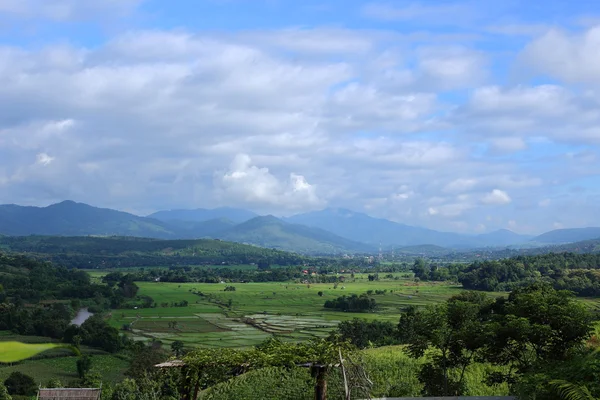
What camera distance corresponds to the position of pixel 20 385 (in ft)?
88.3

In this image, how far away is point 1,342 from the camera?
40219 millimetres

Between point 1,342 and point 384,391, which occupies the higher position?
point 384,391

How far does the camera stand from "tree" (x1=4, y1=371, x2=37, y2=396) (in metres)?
26.7

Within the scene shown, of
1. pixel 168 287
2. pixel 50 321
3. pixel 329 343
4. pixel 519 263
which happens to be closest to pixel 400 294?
pixel 519 263

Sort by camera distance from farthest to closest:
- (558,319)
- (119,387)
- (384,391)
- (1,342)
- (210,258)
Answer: (210,258) → (1,342) → (119,387) → (384,391) → (558,319)

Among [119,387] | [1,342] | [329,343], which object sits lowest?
[1,342]

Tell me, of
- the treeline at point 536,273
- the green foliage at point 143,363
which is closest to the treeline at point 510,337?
the green foliage at point 143,363

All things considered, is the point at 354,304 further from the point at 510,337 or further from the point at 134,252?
the point at 134,252

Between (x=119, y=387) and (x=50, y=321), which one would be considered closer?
(x=119, y=387)

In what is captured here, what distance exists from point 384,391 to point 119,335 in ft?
112

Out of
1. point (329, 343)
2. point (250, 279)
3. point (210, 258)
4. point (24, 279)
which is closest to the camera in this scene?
point (329, 343)

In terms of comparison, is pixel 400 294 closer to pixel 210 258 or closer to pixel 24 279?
pixel 24 279

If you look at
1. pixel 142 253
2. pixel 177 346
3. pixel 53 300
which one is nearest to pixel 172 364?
pixel 177 346

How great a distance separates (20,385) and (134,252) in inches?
4626
